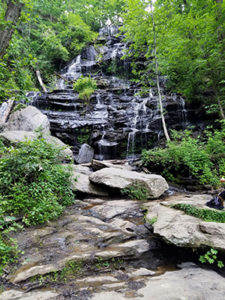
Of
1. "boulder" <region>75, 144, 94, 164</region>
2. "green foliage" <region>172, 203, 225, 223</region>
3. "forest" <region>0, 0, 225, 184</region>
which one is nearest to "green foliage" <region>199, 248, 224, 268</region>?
"green foliage" <region>172, 203, 225, 223</region>

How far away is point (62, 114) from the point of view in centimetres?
1438

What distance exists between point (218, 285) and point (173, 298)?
2.24 ft

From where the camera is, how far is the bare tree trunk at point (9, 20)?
4.12 m

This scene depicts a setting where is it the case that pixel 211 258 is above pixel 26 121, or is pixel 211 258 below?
below

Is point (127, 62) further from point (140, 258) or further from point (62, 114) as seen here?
point (140, 258)

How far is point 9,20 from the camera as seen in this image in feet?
13.8

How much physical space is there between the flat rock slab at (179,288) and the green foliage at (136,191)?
3.49 m

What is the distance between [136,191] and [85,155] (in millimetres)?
6715

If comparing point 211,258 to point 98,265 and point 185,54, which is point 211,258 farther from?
point 185,54

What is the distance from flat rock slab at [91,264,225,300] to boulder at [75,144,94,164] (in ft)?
32.3

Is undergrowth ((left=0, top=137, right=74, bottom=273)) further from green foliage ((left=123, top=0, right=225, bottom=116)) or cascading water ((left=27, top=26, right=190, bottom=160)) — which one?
green foliage ((left=123, top=0, right=225, bottom=116))

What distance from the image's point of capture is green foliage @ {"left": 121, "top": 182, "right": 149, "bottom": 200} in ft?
19.2

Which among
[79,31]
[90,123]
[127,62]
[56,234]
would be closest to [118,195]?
[56,234]

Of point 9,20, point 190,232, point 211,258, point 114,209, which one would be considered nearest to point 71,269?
point 190,232
